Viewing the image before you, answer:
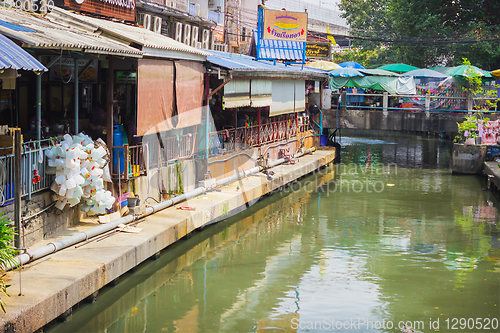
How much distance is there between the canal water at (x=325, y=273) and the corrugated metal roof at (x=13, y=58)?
3.69m

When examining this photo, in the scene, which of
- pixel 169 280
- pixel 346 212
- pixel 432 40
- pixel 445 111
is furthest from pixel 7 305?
pixel 432 40

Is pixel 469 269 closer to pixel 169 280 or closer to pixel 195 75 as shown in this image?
pixel 169 280

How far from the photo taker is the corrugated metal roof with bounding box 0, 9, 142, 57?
849cm

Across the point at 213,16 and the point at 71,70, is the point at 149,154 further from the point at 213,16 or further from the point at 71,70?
the point at 213,16

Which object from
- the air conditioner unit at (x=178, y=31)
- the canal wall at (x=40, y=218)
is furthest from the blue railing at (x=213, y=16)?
the canal wall at (x=40, y=218)

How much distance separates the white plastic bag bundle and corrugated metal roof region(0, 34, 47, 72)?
1819 millimetres

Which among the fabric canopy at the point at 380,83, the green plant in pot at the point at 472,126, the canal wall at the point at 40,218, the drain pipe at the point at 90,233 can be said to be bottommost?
the drain pipe at the point at 90,233

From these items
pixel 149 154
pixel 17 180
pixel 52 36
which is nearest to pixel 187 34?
pixel 149 154

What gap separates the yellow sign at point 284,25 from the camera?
21906 millimetres

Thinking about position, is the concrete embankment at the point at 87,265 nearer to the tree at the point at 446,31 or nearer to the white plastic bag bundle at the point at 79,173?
the white plastic bag bundle at the point at 79,173

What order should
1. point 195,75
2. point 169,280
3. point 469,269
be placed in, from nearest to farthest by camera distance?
point 169,280 < point 469,269 < point 195,75

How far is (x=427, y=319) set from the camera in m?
9.10

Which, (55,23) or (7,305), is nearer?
(7,305)

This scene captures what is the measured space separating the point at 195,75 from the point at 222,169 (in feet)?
10.9
